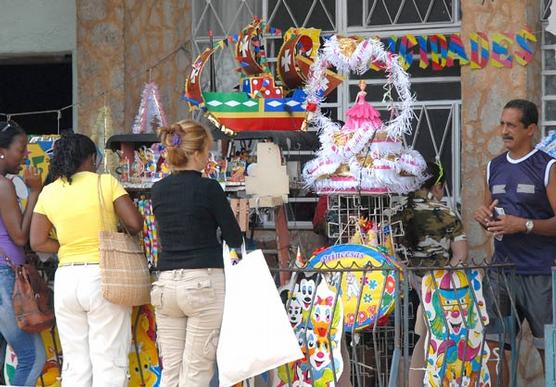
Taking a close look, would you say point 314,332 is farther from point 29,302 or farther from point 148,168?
point 148,168

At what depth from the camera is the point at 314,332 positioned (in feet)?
20.7

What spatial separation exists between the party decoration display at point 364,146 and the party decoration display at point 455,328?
30.5 inches

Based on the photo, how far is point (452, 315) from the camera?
636cm

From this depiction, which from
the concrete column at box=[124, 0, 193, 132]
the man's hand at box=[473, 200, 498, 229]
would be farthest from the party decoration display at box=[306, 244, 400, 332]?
the concrete column at box=[124, 0, 193, 132]

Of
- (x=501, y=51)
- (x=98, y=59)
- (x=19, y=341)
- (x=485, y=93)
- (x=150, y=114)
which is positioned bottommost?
(x=19, y=341)

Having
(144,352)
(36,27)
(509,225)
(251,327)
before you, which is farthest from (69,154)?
(36,27)

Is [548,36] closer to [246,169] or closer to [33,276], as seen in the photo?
[246,169]

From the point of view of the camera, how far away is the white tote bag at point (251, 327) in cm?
588

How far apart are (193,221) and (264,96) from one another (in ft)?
5.55

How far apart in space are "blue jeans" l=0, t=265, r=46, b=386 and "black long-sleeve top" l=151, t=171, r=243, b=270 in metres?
1.17

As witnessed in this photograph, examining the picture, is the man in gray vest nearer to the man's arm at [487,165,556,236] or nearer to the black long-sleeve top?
the man's arm at [487,165,556,236]

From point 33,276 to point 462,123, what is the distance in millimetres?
3655

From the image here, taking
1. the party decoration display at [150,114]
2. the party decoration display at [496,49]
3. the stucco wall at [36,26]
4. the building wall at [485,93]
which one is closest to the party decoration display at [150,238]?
the party decoration display at [150,114]

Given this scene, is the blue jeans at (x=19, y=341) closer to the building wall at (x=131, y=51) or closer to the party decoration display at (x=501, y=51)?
the building wall at (x=131, y=51)
